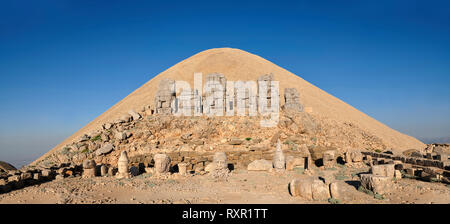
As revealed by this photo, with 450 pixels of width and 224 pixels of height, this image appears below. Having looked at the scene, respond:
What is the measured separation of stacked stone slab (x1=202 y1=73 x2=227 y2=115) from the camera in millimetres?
20969

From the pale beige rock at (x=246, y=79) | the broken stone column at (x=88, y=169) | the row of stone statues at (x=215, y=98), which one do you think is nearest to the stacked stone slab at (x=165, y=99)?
the row of stone statues at (x=215, y=98)

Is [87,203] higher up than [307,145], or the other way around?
[307,145]

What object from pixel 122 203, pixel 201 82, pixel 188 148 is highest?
pixel 201 82

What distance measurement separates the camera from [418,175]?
11.7 m

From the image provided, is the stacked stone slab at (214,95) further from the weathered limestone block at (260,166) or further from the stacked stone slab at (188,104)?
the weathered limestone block at (260,166)

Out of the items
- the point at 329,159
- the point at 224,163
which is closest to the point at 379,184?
the point at 329,159

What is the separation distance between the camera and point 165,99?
810 inches

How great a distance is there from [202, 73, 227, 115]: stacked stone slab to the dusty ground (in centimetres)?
859

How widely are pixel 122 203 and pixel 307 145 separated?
41.5 feet

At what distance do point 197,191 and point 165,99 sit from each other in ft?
37.5

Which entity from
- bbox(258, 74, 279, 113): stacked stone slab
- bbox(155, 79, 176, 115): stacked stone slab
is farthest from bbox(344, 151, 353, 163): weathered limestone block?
bbox(155, 79, 176, 115): stacked stone slab
